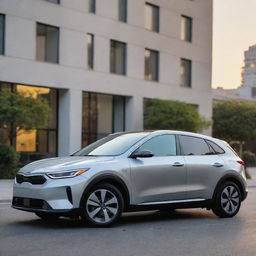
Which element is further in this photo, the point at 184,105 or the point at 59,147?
the point at 184,105

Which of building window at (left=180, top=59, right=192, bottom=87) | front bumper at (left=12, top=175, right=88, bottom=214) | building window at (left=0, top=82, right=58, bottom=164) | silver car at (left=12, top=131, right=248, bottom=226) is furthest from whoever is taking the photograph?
building window at (left=180, top=59, right=192, bottom=87)

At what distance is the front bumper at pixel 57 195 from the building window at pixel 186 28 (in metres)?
32.2

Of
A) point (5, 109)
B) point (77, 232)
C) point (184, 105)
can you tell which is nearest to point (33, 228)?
point (77, 232)

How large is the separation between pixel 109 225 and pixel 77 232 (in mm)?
697

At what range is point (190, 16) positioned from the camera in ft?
133

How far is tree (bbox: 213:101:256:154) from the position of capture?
163 ft

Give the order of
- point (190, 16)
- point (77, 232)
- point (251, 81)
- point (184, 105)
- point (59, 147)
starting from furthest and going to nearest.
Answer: point (251, 81)
point (190, 16)
point (184, 105)
point (59, 147)
point (77, 232)

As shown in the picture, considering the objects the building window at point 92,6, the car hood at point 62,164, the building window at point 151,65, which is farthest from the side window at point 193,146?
the building window at point 151,65

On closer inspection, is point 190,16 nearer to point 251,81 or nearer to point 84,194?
point 84,194

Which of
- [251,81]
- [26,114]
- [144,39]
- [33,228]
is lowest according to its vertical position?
[33,228]

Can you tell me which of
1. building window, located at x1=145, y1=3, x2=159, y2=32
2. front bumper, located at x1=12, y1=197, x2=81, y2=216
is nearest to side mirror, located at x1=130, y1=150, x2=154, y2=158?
front bumper, located at x1=12, y1=197, x2=81, y2=216

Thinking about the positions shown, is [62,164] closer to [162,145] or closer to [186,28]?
[162,145]

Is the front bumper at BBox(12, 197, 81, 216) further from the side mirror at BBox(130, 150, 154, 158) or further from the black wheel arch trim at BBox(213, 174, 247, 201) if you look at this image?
the black wheel arch trim at BBox(213, 174, 247, 201)

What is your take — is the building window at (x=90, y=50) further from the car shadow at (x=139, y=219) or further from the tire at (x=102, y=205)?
the tire at (x=102, y=205)
